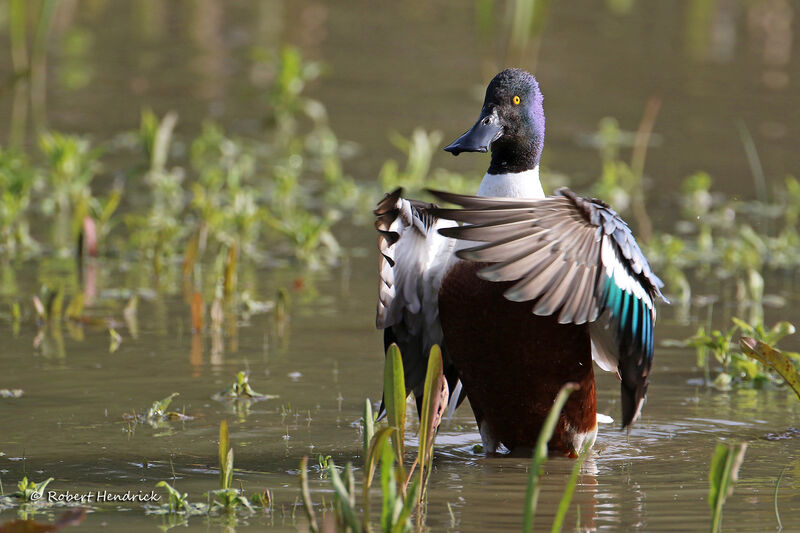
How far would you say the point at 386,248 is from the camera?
4.39 meters

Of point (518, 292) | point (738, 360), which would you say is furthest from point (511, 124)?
point (738, 360)

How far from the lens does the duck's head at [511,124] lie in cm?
470

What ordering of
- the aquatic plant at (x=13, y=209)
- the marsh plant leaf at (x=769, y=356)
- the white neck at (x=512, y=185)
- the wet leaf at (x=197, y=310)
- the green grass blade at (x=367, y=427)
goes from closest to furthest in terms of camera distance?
the green grass blade at (x=367, y=427) < the marsh plant leaf at (x=769, y=356) < the white neck at (x=512, y=185) < the wet leaf at (x=197, y=310) < the aquatic plant at (x=13, y=209)

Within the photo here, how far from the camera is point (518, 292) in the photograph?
389cm

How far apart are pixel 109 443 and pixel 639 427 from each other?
1.94 meters

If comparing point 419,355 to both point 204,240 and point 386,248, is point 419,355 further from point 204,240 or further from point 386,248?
point 204,240

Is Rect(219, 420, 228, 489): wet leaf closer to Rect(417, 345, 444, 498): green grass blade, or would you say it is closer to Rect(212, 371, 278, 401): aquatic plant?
Rect(417, 345, 444, 498): green grass blade

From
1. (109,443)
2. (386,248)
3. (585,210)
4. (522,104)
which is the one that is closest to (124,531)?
(109,443)

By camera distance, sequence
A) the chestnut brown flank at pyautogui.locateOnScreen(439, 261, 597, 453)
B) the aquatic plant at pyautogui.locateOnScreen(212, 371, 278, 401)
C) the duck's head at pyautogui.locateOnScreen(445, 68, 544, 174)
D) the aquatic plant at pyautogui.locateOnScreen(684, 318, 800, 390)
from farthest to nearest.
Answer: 1. the aquatic plant at pyautogui.locateOnScreen(684, 318, 800, 390)
2. the aquatic plant at pyautogui.locateOnScreen(212, 371, 278, 401)
3. the duck's head at pyautogui.locateOnScreen(445, 68, 544, 174)
4. the chestnut brown flank at pyautogui.locateOnScreen(439, 261, 597, 453)

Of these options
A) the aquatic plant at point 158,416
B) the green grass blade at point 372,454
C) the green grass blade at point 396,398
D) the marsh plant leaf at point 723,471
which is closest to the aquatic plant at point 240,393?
the aquatic plant at point 158,416

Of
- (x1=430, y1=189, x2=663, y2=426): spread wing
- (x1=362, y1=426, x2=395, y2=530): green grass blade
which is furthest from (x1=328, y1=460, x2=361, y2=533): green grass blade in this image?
(x1=430, y1=189, x2=663, y2=426): spread wing

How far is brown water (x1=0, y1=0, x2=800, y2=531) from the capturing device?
4.14 meters

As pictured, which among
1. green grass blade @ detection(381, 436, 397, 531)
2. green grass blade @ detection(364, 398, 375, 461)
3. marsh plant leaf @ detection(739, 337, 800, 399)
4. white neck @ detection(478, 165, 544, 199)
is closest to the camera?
green grass blade @ detection(381, 436, 397, 531)

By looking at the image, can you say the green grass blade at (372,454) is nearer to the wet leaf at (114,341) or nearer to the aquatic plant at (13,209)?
the wet leaf at (114,341)
